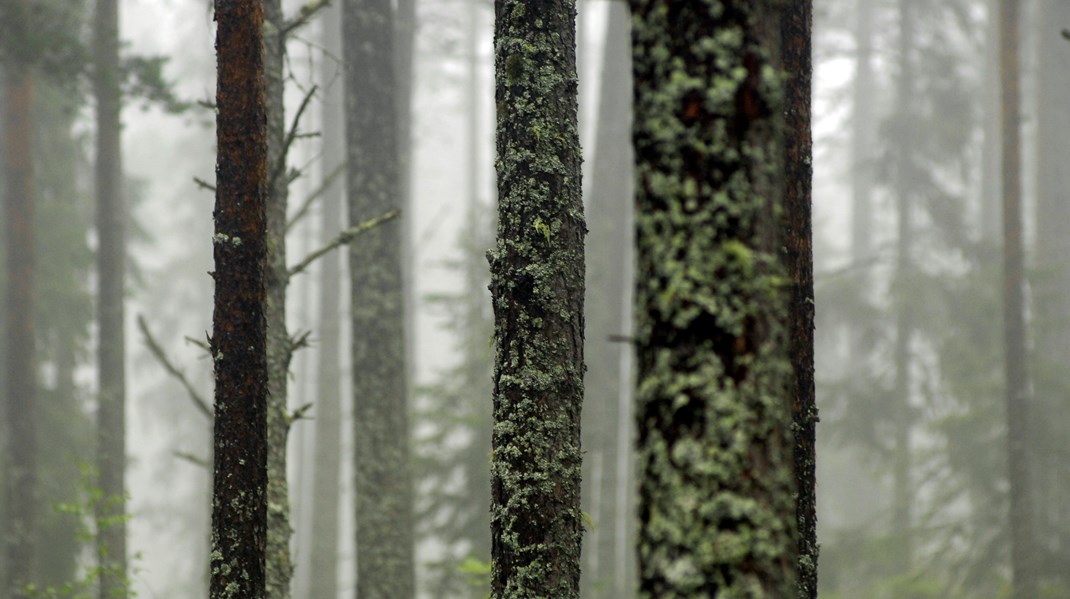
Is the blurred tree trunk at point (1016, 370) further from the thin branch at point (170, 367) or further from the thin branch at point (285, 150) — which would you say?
the thin branch at point (285, 150)

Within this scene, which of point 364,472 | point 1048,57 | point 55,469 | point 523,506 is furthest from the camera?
point 1048,57

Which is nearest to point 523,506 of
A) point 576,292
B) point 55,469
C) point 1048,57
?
point 576,292

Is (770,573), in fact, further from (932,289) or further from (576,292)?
(932,289)

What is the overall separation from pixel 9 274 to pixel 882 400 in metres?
15.0

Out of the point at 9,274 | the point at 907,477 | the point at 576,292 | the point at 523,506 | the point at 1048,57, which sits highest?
the point at 1048,57

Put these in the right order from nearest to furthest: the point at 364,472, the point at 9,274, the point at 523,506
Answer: the point at 523,506
the point at 364,472
the point at 9,274

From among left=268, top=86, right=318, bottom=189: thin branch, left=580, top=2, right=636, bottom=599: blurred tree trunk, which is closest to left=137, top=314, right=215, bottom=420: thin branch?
left=268, top=86, right=318, bottom=189: thin branch

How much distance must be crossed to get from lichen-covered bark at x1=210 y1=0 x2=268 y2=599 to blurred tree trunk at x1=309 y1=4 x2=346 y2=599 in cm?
928

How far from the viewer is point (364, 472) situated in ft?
26.0

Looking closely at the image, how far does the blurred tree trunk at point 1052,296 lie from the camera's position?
51.9 ft

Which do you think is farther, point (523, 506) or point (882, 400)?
point (882, 400)

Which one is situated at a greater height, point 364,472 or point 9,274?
point 9,274

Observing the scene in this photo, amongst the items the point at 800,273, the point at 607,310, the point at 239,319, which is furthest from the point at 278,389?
the point at 607,310

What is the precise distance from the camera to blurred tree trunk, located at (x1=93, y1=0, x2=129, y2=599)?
33.7ft
